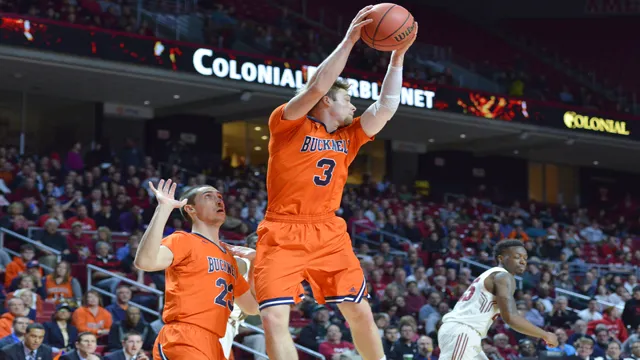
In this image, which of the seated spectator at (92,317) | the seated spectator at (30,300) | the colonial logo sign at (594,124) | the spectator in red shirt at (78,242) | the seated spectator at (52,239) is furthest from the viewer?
→ the colonial logo sign at (594,124)

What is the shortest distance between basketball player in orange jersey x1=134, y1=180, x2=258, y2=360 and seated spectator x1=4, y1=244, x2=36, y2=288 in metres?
7.25

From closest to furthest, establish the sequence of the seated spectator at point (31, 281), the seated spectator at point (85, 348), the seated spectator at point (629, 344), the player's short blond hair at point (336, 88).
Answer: the player's short blond hair at point (336, 88), the seated spectator at point (85, 348), the seated spectator at point (31, 281), the seated spectator at point (629, 344)

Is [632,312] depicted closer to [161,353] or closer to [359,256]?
[359,256]

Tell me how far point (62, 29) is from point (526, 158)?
16.8 m

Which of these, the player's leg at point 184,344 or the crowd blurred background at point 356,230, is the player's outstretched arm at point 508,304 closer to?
the crowd blurred background at point 356,230

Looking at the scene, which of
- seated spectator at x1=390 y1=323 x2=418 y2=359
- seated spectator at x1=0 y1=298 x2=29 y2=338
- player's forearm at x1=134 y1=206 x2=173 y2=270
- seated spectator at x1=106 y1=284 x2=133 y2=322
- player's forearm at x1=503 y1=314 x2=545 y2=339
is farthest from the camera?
seated spectator at x1=390 y1=323 x2=418 y2=359

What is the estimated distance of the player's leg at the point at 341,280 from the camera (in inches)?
206

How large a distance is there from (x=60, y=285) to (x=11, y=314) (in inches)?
70.6

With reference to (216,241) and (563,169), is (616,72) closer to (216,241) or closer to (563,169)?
(563,169)

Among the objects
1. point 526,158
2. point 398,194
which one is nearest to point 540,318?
point 398,194

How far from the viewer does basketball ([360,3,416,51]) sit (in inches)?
202

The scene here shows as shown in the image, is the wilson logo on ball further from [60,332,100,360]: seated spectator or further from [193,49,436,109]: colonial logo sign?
[193,49,436,109]: colonial logo sign

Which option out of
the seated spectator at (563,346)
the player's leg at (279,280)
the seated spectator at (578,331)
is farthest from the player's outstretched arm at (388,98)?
the seated spectator at (578,331)

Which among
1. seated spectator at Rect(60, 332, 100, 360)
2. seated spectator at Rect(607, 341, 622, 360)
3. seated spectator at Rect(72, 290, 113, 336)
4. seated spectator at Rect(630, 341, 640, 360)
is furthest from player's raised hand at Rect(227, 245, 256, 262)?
seated spectator at Rect(607, 341, 622, 360)
